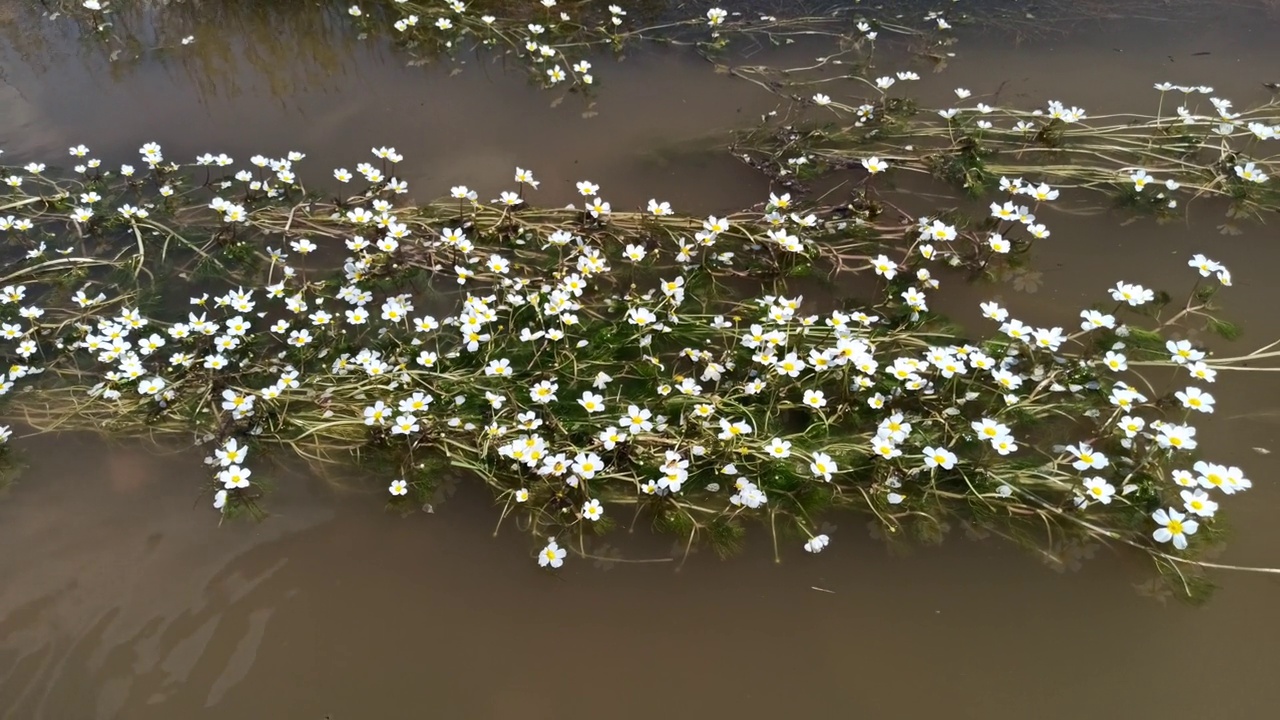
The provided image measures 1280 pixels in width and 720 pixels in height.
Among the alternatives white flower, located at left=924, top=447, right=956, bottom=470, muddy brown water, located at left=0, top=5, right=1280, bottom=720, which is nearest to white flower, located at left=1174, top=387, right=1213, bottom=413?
muddy brown water, located at left=0, top=5, right=1280, bottom=720

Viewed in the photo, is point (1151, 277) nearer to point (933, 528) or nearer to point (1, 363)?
point (933, 528)

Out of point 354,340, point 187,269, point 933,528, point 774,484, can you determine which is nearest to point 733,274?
point 774,484

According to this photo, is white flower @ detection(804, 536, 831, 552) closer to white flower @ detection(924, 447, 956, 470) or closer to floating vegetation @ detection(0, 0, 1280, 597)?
floating vegetation @ detection(0, 0, 1280, 597)

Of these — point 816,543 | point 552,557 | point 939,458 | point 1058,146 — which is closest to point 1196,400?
point 939,458

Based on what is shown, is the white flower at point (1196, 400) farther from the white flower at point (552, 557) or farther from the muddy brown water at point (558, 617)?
the white flower at point (552, 557)

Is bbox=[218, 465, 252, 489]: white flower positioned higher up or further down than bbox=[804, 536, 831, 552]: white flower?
higher up

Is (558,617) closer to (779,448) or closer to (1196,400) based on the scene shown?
(779,448)

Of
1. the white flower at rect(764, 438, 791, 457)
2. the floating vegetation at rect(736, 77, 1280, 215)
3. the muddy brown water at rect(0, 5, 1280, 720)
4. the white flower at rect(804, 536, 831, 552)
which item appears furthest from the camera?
the floating vegetation at rect(736, 77, 1280, 215)

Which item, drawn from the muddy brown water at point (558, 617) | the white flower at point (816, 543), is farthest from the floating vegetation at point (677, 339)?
the muddy brown water at point (558, 617)

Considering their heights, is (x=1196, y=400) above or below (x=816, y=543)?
above
